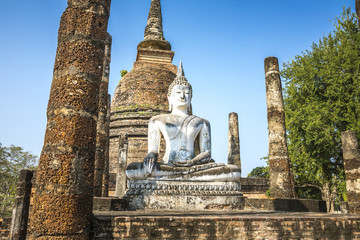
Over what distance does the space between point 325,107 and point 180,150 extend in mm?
8370

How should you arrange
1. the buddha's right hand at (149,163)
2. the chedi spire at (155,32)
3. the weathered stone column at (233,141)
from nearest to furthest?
the buddha's right hand at (149,163) < the weathered stone column at (233,141) < the chedi spire at (155,32)

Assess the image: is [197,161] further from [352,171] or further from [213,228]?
[352,171]

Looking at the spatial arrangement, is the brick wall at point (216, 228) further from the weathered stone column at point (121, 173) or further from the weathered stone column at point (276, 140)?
the weathered stone column at point (121, 173)

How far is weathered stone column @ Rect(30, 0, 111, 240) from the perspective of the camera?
123 inches

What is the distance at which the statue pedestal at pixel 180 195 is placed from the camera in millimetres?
5879

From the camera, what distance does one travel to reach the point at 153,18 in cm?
2016

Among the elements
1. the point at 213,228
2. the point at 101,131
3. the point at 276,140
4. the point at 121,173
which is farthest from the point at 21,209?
the point at 276,140

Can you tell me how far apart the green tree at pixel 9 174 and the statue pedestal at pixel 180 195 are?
51.6 ft

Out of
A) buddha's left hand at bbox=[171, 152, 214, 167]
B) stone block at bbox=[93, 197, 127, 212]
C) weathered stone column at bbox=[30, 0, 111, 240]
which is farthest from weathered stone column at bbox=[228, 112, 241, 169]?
weathered stone column at bbox=[30, 0, 111, 240]

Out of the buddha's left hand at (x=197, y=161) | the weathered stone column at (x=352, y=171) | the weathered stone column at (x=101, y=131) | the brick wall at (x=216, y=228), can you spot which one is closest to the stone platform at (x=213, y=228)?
the brick wall at (x=216, y=228)

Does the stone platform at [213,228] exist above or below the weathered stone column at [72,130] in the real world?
below

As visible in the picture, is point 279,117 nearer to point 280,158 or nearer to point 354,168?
point 280,158

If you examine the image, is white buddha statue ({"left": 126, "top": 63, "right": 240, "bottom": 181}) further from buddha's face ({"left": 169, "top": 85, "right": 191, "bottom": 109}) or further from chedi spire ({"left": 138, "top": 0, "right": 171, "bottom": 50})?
chedi spire ({"left": 138, "top": 0, "right": 171, "bottom": 50})

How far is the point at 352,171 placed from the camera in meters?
7.39
